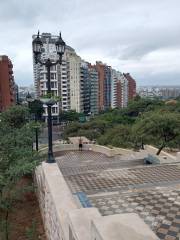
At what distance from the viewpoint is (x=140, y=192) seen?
24.0 ft

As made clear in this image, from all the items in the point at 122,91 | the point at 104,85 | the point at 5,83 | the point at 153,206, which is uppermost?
the point at 104,85

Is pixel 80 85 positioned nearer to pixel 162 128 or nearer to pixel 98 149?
pixel 98 149

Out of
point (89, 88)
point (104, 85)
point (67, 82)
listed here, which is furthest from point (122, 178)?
point (104, 85)

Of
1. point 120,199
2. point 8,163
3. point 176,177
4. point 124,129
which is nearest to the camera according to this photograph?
point 120,199

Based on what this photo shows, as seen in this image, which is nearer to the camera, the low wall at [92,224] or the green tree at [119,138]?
the low wall at [92,224]

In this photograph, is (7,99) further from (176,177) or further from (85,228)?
A: (85,228)

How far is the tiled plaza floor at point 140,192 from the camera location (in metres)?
5.63

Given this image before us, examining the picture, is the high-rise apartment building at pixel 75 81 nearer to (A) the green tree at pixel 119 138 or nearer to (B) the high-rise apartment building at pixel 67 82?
(B) the high-rise apartment building at pixel 67 82

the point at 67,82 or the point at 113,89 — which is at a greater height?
the point at 67,82

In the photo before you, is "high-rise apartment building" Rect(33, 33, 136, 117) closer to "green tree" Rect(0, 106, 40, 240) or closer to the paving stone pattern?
"green tree" Rect(0, 106, 40, 240)

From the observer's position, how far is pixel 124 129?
78.7 feet

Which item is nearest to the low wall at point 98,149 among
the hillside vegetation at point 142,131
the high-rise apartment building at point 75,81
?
the hillside vegetation at point 142,131

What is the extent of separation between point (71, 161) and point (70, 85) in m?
49.3

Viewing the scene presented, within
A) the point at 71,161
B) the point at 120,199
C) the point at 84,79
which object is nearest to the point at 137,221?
the point at 120,199
